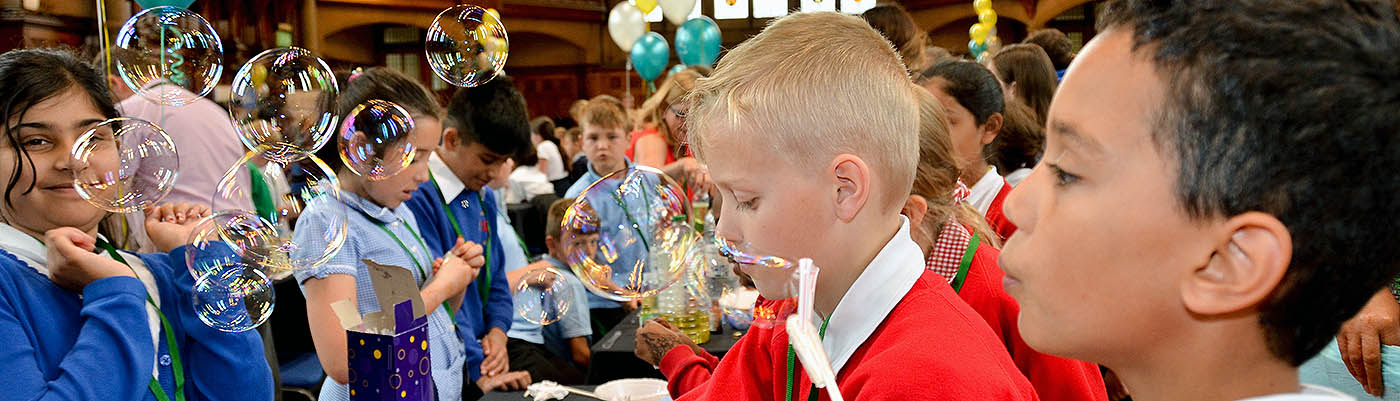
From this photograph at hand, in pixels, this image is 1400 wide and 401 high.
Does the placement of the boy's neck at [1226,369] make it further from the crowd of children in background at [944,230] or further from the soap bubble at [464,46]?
the soap bubble at [464,46]

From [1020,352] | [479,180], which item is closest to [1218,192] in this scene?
[1020,352]

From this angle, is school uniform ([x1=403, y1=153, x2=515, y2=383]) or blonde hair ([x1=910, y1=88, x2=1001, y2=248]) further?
school uniform ([x1=403, y1=153, x2=515, y2=383])

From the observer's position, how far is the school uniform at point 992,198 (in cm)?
263

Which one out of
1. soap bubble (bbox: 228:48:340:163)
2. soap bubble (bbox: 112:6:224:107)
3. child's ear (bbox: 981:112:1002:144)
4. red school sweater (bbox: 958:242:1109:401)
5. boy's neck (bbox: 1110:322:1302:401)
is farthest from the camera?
child's ear (bbox: 981:112:1002:144)

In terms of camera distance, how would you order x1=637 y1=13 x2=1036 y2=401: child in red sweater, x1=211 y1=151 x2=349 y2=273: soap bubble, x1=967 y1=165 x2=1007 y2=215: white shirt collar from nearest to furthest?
1. x1=637 y1=13 x2=1036 y2=401: child in red sweater
2. x1=211 y1=151 x2=349 y2=273: soap bubble
3. x1=967 y1=165 x2=1007 y2=215: white shirt collar

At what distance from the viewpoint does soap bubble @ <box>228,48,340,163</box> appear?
82.5 inches

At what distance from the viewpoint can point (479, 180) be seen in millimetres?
3217

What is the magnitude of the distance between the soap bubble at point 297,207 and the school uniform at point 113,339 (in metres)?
0.16

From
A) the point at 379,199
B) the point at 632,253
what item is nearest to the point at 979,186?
the point at 632,253

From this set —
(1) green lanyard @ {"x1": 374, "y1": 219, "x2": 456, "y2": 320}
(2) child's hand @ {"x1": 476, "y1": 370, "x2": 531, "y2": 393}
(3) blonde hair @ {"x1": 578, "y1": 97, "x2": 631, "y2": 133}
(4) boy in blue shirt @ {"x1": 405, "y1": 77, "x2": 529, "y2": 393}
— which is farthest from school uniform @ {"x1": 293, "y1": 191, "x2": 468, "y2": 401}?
(3) blonde hair @ {"x1": 578, "y1": 97, "x2": 631, "y2": 133}

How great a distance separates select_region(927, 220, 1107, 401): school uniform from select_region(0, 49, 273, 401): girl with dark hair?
1.44 meters

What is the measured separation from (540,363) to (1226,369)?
9.75 ft

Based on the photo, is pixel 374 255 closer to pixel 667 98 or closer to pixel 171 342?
pixel 171 342

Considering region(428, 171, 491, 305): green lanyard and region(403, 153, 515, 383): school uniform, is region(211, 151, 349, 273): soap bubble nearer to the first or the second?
region(403, 153, 515, 383): school uniform
